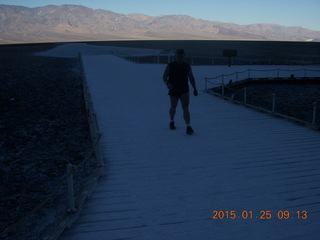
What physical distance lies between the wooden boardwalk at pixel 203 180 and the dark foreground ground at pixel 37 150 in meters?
0.98

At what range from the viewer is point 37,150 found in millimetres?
8469

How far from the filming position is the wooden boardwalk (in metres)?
3.63

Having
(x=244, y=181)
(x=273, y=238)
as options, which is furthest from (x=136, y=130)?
(x=273, y=238)

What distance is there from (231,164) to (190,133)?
1780 millimetres

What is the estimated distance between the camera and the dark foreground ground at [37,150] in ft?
16.7

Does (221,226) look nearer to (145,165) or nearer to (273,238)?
(273,238)

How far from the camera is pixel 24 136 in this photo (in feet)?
31.6
